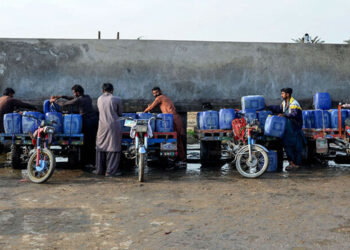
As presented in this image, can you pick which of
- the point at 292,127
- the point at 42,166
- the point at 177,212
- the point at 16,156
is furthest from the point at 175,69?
the point at 177,212

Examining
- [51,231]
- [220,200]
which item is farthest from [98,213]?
[220,200]

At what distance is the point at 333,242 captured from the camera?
13.3 feet

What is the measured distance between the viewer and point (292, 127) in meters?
8.65

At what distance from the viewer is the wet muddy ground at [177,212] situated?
4113 millimetres

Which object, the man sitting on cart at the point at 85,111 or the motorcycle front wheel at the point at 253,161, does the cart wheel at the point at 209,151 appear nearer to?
the motorcycle front wheel at the point at 253,161

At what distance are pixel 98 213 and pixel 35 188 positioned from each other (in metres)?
2.07

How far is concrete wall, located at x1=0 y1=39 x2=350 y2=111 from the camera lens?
440 inches

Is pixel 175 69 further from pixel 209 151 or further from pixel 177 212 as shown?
pixel 177 212

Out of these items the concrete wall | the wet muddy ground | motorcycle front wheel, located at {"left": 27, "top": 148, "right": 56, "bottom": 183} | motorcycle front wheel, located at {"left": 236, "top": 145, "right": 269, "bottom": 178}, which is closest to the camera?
the wet muddy ground

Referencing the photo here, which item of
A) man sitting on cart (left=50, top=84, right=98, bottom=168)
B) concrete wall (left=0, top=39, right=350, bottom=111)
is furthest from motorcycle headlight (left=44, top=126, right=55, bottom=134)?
concrete wall (left=0, top=39, right=350, bottom=111)

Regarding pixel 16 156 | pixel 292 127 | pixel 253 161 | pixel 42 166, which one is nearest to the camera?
pixel 42 166

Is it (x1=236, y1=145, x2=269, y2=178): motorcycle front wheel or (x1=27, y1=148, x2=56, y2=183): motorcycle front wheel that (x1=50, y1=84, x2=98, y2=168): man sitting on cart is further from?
(x1=236, y1=145, x2=269, y2=178): motorcycle front wheel

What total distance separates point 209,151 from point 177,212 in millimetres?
4212

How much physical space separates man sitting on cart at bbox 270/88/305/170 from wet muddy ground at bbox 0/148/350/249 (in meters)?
0.84
